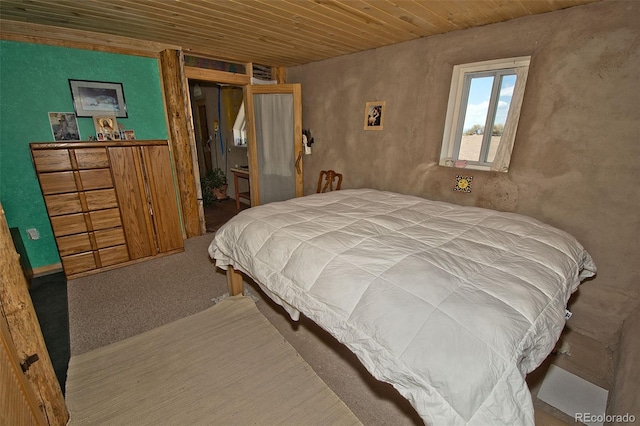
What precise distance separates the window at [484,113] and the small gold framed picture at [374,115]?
73cm

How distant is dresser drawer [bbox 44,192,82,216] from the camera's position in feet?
7.91

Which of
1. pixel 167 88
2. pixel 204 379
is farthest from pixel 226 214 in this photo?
pixel 204 379

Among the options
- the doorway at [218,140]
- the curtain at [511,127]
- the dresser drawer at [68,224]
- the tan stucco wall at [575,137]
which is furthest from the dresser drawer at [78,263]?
the curtain at [511,127]

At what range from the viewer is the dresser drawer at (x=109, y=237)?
270cm

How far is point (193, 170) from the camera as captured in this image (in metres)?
3.50

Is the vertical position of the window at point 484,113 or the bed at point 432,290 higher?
the window at point 484,113

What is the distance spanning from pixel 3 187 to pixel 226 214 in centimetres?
259

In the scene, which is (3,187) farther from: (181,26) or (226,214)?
(226,214)

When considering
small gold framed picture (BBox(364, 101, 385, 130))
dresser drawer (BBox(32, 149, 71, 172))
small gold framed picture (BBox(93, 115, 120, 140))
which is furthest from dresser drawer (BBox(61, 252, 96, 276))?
small gold framed picture (BBox(364, 101, 385, 130))

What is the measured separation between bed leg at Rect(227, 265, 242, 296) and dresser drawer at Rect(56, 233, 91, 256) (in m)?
1.52

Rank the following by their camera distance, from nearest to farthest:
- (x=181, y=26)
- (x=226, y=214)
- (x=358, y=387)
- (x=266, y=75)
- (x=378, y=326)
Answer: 1. (x=378, y=326)
2. (x=358, y=387)
3. (x=181, y=26)
4. (x=266, y=75)
5. (x=226, y=214)

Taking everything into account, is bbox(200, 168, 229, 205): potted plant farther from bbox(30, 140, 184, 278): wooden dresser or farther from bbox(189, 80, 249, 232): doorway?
bbox(30, 140, 184, 278): wooden dresser

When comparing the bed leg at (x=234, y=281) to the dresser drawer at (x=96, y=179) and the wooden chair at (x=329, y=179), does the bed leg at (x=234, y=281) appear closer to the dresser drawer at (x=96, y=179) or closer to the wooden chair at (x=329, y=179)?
the dresser drawer at (x=96, y=179)

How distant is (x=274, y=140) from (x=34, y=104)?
98.7 inches
